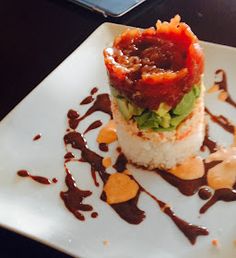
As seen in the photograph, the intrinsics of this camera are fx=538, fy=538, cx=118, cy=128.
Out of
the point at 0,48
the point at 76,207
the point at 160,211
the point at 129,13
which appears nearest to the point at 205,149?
the point at 160,211

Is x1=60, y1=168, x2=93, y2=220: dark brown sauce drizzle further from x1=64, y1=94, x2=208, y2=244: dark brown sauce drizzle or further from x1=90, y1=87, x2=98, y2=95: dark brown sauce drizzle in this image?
x1=90, y1=87, x2=98, y2=95: dark brown sauce drizzle

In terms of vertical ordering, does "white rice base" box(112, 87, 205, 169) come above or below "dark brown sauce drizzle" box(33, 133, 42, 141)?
below

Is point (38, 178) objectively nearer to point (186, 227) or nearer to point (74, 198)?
point (74, 198)

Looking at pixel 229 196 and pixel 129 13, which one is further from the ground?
pixel 129 13

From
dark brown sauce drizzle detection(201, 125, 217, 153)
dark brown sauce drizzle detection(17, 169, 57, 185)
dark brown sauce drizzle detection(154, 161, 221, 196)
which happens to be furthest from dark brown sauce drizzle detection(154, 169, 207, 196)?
dark brown sauce drizzle detection(17, 169, 57, 185)

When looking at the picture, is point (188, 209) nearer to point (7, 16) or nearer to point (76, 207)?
point (76, 207)
